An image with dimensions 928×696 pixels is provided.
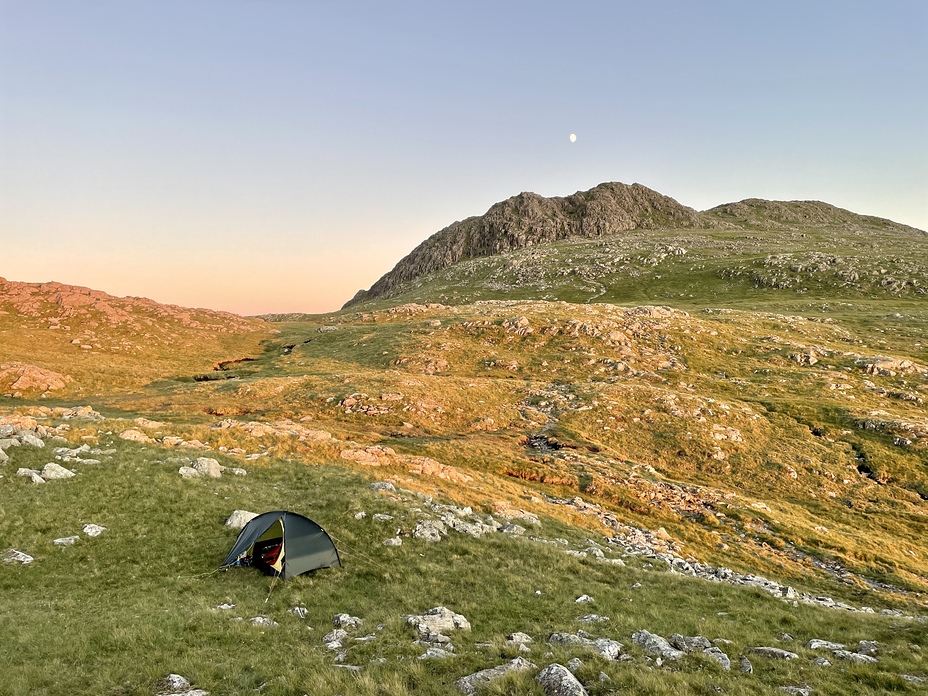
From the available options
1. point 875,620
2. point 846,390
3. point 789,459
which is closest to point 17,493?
point 875,620

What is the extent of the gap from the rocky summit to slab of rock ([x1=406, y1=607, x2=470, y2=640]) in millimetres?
106

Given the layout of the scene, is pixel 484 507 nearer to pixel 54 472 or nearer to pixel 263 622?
pixel 263 622

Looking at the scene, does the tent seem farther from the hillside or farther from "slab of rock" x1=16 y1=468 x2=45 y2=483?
the hillside

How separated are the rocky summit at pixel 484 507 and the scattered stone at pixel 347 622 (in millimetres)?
57

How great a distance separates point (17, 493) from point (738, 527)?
3613 centimetres

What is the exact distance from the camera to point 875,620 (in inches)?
594

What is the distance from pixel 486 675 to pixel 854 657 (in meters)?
9.24

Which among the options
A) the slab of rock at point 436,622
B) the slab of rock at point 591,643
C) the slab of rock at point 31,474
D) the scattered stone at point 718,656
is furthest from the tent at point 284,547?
the scattered stone at point 718,656

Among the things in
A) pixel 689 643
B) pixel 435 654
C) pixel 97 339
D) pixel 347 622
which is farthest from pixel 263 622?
pixel 97 339

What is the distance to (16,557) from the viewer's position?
A: 51.1ft

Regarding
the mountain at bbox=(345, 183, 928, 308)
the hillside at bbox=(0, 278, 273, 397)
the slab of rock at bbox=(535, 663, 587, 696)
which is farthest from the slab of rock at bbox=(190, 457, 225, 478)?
the mountain at bbox=(345, 183, 928, 308)

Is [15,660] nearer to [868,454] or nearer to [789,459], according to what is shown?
[789,459]

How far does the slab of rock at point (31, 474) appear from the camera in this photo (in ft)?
66.1

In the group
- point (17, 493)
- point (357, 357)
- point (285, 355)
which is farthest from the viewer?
point (285, 355)
